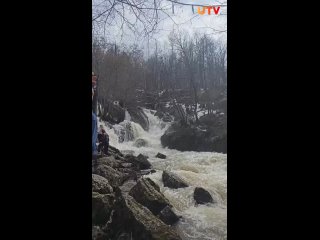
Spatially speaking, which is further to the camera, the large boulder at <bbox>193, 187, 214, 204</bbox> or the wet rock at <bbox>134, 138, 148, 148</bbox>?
the wet rock at <bbox>134, 138, 148, 148</bbox>

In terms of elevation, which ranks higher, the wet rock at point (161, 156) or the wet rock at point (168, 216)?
the wet rock at point (161, 156)

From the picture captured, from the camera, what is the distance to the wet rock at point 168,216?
1907 mm

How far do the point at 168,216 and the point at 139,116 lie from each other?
0.68 meters

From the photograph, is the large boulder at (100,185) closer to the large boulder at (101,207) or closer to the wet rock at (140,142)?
the large boulder at (101,207)

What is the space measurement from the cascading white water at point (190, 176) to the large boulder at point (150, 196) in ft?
0.11

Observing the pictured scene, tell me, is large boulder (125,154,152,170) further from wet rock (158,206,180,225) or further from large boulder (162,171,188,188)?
wet rock (158,206,180,225)

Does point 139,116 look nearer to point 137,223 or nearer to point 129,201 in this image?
point 129,201

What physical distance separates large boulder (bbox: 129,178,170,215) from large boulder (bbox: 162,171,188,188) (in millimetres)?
73

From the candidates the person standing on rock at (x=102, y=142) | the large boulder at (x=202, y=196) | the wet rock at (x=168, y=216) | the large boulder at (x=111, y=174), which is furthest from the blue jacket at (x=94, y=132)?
the large boulder at (x=202, y=196)

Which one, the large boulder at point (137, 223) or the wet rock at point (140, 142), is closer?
the large boulder at point (137, 223)

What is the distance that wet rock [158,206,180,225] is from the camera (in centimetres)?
191

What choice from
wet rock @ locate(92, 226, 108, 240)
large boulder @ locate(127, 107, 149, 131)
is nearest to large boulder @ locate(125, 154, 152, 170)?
large boulder @ locate(127, 107, 149, 131)
